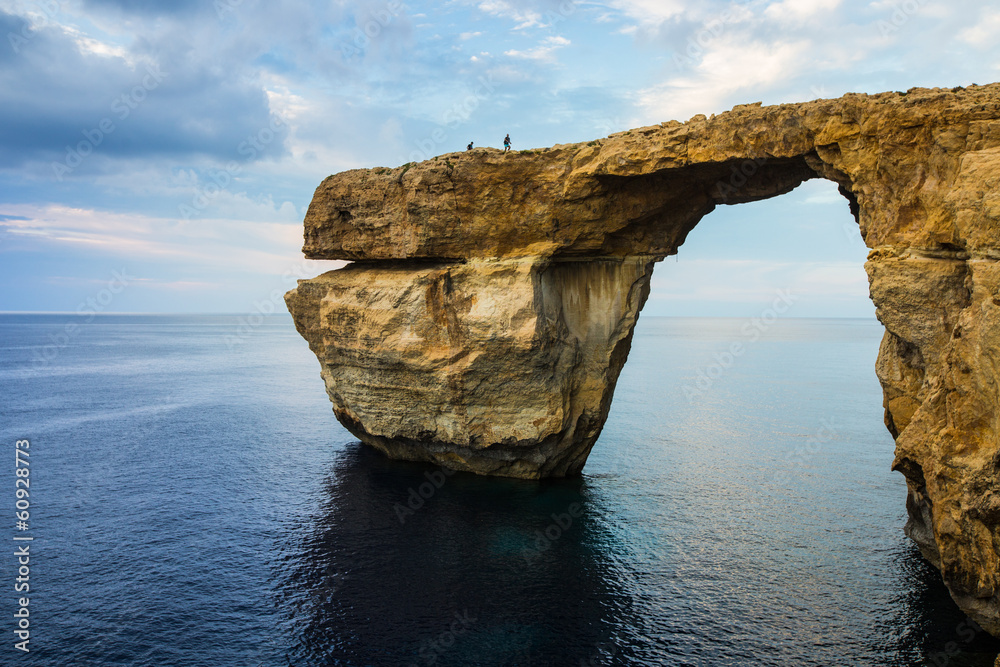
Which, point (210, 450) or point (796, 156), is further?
point (210, 450)

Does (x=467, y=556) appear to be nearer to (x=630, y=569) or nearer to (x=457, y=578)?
(x=457, y=578)

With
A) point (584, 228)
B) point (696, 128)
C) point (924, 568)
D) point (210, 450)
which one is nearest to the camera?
point (924, 568)

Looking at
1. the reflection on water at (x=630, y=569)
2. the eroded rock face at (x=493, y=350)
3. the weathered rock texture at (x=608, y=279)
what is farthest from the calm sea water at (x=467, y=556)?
the weathered rock texture at (x=608, y=279)

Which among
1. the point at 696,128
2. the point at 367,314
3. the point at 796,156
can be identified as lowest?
the point at 367,314

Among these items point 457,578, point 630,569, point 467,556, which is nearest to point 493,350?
point 467,556

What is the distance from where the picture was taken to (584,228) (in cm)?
2706

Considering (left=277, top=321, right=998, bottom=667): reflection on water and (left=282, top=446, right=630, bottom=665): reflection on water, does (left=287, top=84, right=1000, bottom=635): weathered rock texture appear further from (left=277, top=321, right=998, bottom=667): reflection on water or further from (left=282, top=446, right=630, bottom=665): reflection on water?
(left=282, top=446, right=630, bottom=665): reflection on water

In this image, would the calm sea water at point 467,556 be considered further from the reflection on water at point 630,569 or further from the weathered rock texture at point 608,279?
the weathered rock texture at point 608,279

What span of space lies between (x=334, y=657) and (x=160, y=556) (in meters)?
9.74

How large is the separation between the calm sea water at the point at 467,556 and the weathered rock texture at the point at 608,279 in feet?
10.0

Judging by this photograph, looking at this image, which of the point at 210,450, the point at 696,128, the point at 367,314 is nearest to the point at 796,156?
the point at 696,128

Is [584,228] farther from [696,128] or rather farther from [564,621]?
[564,621]

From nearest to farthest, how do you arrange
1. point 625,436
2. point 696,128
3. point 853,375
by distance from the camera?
point 696,128, point 625,436, point 853,375

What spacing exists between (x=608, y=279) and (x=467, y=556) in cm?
1422
